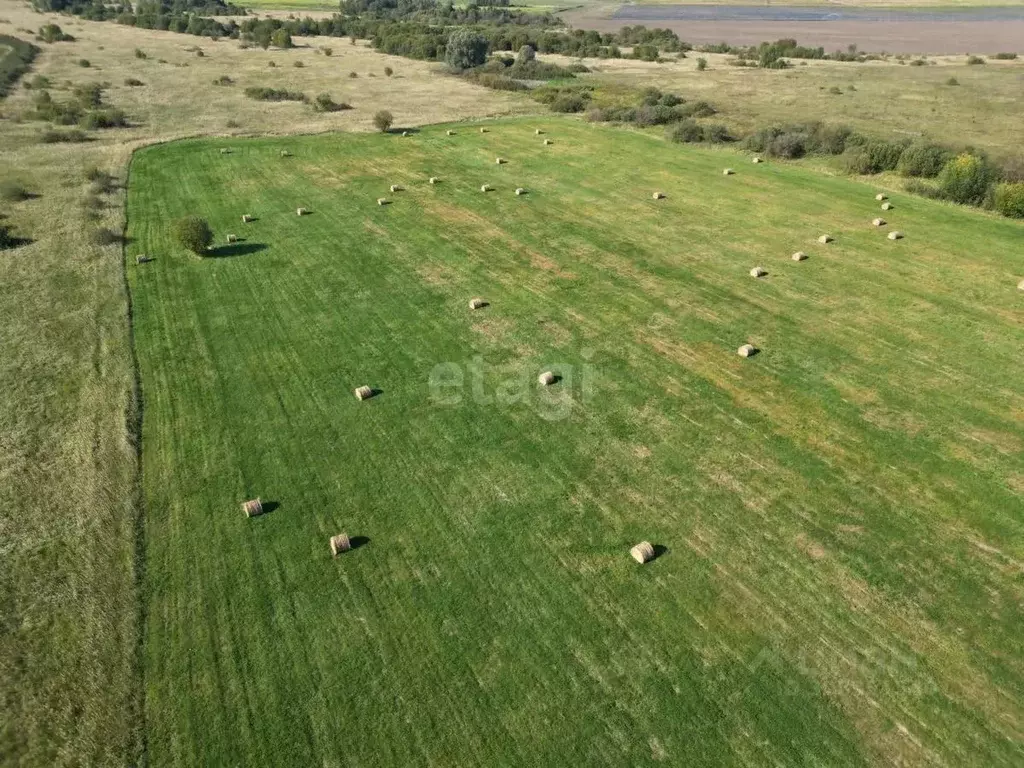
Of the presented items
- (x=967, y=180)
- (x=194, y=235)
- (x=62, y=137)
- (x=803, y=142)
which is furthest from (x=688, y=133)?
(x=62, y=137)

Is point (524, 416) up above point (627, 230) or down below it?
below

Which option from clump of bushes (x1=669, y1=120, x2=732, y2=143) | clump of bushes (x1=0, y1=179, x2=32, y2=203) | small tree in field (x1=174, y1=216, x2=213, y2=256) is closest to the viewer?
small tree in field (x1=174, y1=216, x2=213, y2=256)

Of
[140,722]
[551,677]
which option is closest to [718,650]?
[551,677]

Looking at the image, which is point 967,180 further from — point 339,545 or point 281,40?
point 281,40

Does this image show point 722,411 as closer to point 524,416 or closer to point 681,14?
point 524,416

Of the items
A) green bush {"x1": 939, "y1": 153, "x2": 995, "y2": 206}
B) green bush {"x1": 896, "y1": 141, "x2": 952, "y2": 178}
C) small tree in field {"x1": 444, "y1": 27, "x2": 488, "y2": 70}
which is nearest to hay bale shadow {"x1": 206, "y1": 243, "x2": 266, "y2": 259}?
green bush {"x1": 939, "y1": 153, "x2": 995, "y2": 206}

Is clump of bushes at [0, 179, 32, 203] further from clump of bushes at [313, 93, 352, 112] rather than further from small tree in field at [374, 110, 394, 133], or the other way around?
clump of bushes at [313, 93, 352, 112]
